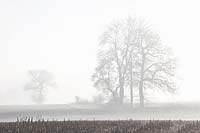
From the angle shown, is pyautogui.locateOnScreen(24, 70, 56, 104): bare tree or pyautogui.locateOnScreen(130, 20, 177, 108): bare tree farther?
pyautogui.locateOnScreen(24, 70, 56, 104): bare tree

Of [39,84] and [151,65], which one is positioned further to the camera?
[39,84]

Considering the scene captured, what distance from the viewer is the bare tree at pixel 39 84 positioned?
286ft

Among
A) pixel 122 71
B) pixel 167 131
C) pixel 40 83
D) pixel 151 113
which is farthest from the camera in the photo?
pixel 40 83

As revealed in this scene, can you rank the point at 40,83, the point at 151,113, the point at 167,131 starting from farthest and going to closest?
1. the point at 40,83
2. the point at 151,113
3. the point at 167,131

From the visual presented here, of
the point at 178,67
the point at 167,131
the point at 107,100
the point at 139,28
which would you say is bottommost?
the point at 167,131

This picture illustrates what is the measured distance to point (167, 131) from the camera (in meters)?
15.3

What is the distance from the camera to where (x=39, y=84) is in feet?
286

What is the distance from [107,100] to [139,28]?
9.54m

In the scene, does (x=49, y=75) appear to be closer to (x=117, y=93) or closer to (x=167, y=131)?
(x=117, y=93)

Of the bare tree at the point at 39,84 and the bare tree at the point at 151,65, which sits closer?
the bare tree at the point at 151,65

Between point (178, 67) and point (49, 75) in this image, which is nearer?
point (178, 67)

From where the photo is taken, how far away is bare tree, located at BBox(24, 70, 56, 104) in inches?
3427

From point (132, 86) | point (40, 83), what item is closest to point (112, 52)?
point (132, 86)

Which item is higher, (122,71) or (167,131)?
(122,71)
